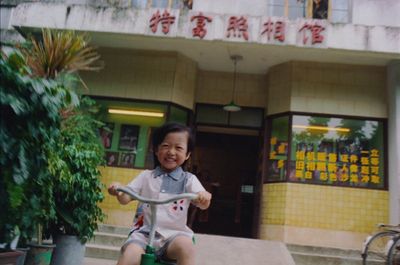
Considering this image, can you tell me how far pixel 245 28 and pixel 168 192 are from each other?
484 centimetres

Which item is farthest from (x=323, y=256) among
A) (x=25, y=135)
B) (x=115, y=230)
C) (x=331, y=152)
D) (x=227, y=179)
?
(x=227, y=179)

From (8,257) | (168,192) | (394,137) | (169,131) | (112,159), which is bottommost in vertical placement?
(8,257)

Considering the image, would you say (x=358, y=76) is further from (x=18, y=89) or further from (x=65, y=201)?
(x=18, y=89)

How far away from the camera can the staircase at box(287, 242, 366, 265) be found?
5.59 m

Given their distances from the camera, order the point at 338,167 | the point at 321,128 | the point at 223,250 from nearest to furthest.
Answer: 1. the point at 223,250
2. the point at 338,167
3. the point at 321,128

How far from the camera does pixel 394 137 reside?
672 centimetres

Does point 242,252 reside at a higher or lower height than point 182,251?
lower

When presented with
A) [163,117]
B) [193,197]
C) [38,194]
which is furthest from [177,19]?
[193,197]

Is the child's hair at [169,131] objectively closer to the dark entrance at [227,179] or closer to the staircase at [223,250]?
the staircase at [223,250]

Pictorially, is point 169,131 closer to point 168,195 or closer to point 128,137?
point 168,195

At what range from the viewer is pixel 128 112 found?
7527 millimetres

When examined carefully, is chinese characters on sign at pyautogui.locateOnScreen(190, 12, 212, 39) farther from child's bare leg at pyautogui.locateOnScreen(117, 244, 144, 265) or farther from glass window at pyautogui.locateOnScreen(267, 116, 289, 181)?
child's bare leg at pyautogui.locateOnScreen(117, 244, 144, 265)

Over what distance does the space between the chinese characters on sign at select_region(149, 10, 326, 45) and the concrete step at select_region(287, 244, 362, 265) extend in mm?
3334

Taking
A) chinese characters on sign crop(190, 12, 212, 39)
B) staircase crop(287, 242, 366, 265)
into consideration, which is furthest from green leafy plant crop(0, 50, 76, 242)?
chinese characters on sign crop(190, 12, 212, 39)
